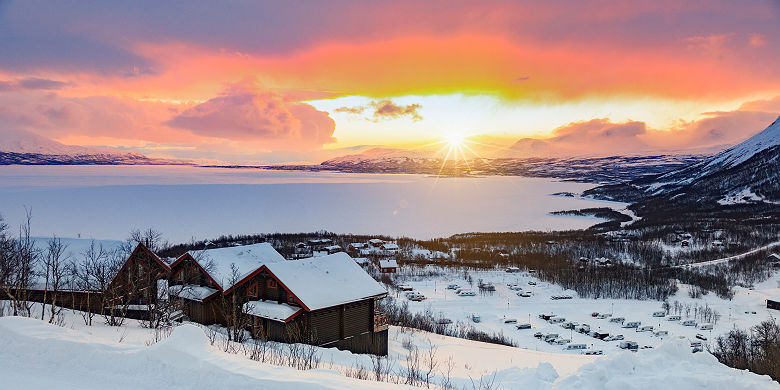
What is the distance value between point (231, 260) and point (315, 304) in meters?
7.46

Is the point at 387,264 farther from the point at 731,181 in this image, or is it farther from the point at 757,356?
the point at 731,181

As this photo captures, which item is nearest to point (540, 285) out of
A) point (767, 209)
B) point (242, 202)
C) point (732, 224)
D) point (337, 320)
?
point (337, 320)

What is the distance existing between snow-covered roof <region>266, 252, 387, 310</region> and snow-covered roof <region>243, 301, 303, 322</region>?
84cm

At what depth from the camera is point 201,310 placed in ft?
80.1

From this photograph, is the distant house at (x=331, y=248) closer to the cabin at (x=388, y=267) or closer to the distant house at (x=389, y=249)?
the distant house at (x=389, y=249)

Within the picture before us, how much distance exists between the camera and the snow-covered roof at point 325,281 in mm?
21434

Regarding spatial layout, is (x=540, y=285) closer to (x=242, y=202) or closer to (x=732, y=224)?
(x=732, y=224)

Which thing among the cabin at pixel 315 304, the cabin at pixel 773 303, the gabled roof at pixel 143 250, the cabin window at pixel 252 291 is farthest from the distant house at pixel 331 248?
the cabin at pixel 773 303

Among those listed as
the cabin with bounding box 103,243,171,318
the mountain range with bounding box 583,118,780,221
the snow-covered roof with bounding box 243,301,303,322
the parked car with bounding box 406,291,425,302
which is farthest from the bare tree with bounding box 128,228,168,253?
the mountain range with bounding box 583,118,780,221

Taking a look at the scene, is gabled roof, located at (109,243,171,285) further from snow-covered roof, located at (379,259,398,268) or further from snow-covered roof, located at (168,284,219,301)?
snow-covered roof, located at (379,259,398,268)

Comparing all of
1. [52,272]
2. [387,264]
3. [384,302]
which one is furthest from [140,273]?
[387,264]

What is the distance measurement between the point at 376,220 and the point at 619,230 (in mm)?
54212

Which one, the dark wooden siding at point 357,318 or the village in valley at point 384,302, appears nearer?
the village in valley at point 384,302

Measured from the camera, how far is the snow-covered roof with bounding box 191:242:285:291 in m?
24.6
